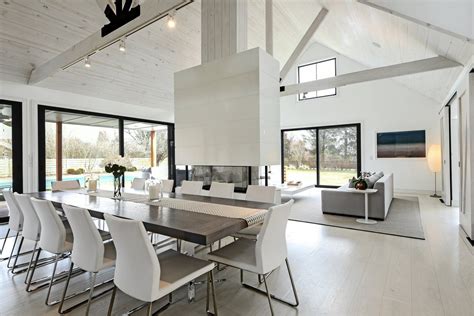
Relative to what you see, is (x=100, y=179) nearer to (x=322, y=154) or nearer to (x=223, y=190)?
(x=223, y=190)

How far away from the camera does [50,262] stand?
2969mm

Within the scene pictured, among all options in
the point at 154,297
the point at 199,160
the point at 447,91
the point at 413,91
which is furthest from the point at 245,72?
the point at 413,91

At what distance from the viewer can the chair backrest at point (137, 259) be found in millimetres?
1479

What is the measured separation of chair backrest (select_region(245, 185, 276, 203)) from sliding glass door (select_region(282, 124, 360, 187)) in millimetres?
5183

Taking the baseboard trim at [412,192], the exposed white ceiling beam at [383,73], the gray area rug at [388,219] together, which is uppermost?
the exposed white ceiling beam at [383,73]

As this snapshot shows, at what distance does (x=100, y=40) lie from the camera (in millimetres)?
3570

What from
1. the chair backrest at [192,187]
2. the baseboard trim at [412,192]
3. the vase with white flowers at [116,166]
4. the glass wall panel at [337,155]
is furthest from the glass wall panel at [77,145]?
the baseboard trim at [412,192]

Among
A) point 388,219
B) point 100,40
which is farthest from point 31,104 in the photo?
point 388,219

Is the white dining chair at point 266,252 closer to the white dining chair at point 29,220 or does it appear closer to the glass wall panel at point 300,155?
the white dining chair at point 29,220

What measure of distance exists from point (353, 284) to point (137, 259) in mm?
1961

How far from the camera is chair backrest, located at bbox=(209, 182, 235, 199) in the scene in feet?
10.8

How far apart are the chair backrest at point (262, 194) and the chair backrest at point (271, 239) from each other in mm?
965

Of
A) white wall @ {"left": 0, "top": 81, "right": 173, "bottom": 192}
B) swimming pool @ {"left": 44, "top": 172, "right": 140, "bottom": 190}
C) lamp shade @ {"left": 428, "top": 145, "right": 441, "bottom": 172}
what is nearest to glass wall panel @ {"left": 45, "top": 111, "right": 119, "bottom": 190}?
swimming pool @ {"left": 44, "top": 172, "right": 140, "bottom": 190}

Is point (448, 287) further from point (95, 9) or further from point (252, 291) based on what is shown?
point (95, 9)
